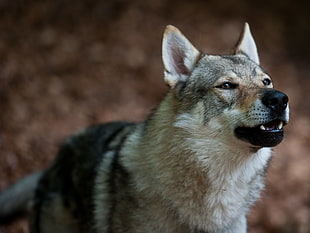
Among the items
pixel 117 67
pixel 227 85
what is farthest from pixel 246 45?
pixel 117 67

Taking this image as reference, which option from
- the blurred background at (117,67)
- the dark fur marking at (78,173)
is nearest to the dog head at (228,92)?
the dark fur marking at (78,173)

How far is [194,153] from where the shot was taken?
14.1ft

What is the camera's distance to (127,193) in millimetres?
4484

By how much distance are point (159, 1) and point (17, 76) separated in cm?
333

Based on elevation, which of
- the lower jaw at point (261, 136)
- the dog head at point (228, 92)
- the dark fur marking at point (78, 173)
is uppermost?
the dog head at point (228, 92)

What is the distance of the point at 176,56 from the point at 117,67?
4.63 meters

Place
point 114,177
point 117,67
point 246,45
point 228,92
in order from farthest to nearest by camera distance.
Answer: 1. point 117,67
2. point 246,45
3. point 114,177
4. point 228,92

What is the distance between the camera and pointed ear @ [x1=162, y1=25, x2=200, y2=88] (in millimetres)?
4630

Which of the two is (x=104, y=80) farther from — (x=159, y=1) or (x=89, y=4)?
(x=159, y=1)

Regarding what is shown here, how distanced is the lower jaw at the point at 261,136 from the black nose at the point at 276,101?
0.18 m

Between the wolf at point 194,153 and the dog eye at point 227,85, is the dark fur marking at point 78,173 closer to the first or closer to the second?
the wolf at point 194,153

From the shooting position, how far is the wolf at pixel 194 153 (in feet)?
13.7

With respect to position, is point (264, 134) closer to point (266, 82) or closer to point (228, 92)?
point (228, 92)

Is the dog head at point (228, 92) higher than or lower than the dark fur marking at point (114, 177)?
higher
